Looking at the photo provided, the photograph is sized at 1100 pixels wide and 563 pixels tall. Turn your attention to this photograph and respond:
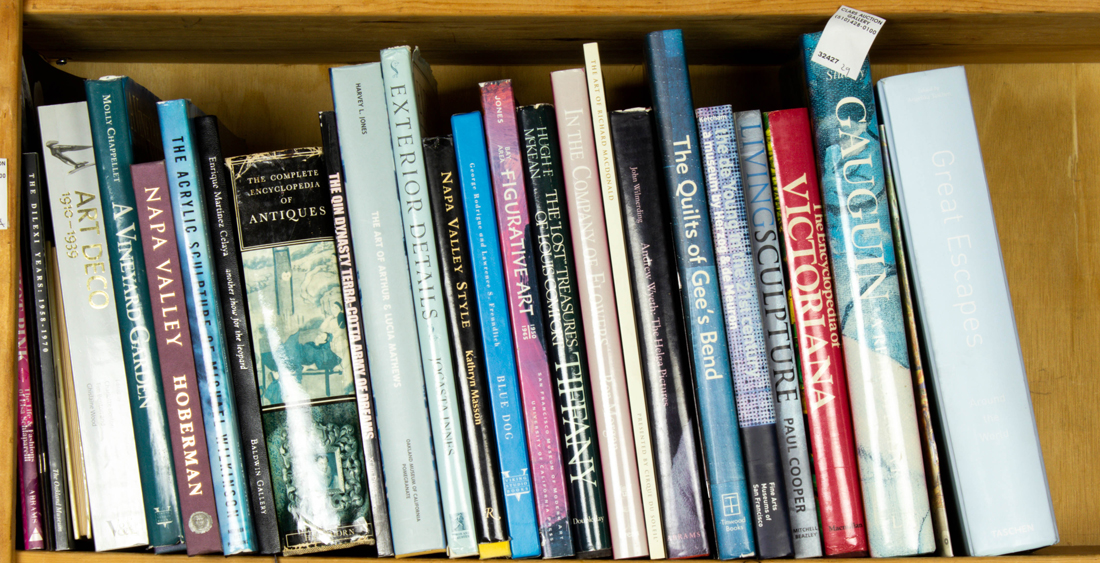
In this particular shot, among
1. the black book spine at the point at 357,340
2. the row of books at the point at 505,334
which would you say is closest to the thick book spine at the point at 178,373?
the row of books at the point at 505,334

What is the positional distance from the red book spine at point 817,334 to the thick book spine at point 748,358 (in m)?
0.04

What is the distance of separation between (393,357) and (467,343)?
69 millimetres

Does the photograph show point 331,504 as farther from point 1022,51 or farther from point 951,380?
point 1022,51

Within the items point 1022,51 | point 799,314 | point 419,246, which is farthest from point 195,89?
point 1022,51

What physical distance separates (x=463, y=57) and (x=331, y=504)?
0.51 meters

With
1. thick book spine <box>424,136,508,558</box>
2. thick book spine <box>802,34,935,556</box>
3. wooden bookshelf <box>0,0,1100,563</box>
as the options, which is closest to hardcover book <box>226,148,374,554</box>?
thick book spine <box>424,136,508,558</box>

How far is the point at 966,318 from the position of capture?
1.88 feet

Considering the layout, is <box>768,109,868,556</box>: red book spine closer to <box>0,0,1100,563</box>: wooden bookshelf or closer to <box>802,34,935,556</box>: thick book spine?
<box>802,34,935,556</box>: thick book spine

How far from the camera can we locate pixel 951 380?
57 centimetres

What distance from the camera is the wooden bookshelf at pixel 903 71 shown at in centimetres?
66

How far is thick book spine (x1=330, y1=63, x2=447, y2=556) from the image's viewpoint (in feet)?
1.92

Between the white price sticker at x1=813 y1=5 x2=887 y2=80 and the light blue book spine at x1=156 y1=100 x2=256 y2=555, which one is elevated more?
the white price sticker at x1=813 y1=5 x2=887 y2=80

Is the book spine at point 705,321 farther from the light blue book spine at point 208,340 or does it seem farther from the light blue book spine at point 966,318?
the light blue book spine at point 208,340

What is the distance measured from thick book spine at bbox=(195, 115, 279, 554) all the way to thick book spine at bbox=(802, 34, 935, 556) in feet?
1.81
